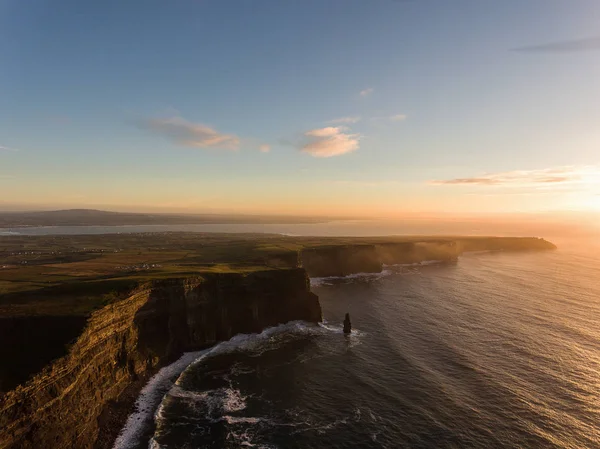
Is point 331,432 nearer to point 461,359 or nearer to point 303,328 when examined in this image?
point 461,359

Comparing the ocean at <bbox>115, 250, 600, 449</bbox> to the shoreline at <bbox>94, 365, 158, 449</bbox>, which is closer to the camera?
the shoreline at <bbox>94, 365, 158, 449</bbox>

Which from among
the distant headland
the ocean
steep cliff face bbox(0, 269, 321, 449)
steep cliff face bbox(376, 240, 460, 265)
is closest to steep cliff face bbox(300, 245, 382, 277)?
steep cliff face bbox(376, 240, 460, 265)

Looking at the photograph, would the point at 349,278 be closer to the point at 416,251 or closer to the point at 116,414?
the point at 416,251

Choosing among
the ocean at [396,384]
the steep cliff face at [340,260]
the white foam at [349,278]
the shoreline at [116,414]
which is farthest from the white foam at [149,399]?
the steep cliff face at [340,260]

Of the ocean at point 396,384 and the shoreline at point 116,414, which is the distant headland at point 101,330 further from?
the ocean at point 396,384

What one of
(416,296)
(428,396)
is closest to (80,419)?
(428,396)

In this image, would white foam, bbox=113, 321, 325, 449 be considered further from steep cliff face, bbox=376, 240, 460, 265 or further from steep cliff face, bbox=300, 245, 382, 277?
steep cliff face, bbox=376, 240, 460, 265

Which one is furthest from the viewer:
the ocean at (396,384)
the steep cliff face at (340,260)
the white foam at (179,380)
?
the steep cliff face at (340,260)

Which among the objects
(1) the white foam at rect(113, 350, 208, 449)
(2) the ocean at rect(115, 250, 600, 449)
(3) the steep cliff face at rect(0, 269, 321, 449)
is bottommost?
(1) the white foam at rect(113, 350, 208, 449)
